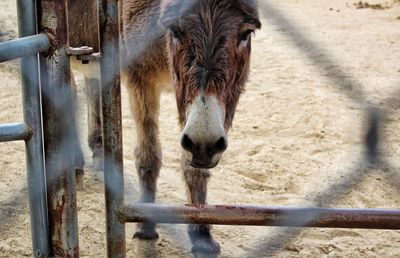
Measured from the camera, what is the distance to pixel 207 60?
2.01m

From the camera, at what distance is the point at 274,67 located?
5270 mm

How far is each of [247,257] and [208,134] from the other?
3.86 ft

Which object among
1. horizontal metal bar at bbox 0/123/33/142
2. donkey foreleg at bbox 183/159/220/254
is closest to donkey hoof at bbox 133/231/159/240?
donkey foreleg at bbox 183/159/220/254

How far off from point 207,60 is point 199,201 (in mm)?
1107

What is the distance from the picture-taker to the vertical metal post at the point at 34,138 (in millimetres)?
1444

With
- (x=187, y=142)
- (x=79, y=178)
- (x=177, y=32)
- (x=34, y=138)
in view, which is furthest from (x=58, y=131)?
(x=79, y=178)

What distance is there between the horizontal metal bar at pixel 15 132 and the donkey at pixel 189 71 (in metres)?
0.54

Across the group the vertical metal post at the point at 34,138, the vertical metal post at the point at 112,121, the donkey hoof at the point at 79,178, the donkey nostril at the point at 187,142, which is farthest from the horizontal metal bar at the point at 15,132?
the donkey hoof at the point at 79,178

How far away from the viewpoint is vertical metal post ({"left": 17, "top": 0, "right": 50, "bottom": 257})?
144 cm

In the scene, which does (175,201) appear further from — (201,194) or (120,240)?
(120,240)

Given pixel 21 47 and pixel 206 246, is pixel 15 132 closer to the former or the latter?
pixel 21 47

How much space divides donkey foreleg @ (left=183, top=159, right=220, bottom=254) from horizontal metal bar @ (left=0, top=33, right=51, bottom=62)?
160 centimetres

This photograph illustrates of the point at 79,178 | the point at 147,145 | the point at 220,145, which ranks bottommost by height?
the point at 79,178

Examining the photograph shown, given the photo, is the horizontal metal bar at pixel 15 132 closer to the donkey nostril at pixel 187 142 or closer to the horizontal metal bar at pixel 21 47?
the horizontal metal bar at pixel 21 47
